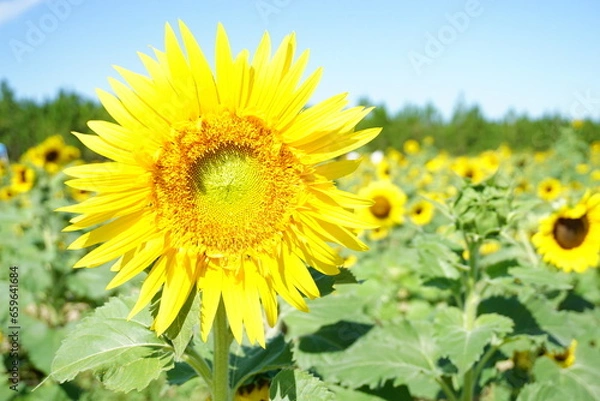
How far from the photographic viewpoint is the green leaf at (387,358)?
2.09 metres

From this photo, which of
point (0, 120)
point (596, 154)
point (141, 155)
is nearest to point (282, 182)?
point (141, 155)

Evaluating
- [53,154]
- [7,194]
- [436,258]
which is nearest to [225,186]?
[436,258]

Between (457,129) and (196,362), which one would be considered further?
(457,129)

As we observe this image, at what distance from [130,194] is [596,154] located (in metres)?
15.4

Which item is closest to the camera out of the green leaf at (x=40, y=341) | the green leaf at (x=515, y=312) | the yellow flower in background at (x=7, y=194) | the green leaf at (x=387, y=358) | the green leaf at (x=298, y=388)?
the green leaf at (x=298, y=388)

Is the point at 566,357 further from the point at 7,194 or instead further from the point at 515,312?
the point at 7,194

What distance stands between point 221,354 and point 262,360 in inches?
11.5

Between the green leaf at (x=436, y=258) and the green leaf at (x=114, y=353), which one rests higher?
the green leaf at (x=114, y=353)

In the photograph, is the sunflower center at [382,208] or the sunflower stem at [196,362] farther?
the sunflower center at [382,208]

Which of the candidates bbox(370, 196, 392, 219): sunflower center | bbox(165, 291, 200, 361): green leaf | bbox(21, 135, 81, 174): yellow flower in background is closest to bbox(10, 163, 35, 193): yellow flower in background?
bbox(21, 135, 81, 174): yellow flower in background

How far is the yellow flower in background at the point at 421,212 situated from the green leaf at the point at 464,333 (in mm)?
4446

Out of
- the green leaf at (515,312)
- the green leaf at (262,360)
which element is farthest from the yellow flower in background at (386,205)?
the green leaf at (262,360)

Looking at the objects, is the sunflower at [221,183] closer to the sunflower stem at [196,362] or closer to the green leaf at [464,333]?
the sunflower stem at [196,362]

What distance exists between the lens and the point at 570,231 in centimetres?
319
